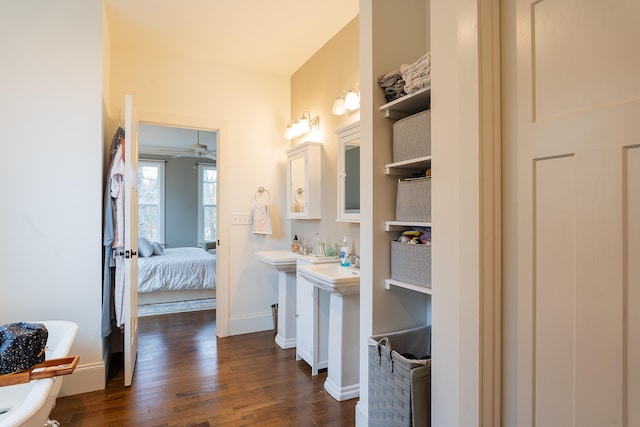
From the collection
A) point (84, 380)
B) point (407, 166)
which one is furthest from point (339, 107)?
point (84, 380)

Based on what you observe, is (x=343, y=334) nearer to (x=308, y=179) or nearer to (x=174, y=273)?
(x=308, y=179)

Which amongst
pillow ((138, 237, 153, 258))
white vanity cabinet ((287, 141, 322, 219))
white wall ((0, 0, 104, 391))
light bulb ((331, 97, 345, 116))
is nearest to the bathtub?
white wall ((0, 0, 104, 391))

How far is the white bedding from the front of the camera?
177 inches

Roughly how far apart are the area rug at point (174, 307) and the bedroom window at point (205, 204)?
2.55 meters

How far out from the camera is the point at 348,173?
9.00 ft

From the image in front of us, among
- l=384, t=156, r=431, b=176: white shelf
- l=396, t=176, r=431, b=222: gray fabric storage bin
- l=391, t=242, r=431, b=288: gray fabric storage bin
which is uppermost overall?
l=384, t=156, r=431, b=176: white shelf

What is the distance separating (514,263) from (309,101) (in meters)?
2.76

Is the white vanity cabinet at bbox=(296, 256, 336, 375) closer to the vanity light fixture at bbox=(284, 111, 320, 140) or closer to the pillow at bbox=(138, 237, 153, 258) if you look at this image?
the vanity light fixture at bbox=(284, 111, 320, 140)

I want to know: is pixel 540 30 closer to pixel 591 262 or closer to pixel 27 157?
pixel 591 262

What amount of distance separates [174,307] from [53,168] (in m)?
2.78

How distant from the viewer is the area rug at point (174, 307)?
4387mm

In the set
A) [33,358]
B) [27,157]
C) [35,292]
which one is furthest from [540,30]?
[35,292]

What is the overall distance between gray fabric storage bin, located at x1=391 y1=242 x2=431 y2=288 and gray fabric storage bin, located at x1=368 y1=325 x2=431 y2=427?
1.06 feet

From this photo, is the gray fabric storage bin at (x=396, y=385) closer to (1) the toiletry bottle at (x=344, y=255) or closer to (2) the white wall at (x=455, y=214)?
(2) the white wall at (x=455, y=214)
